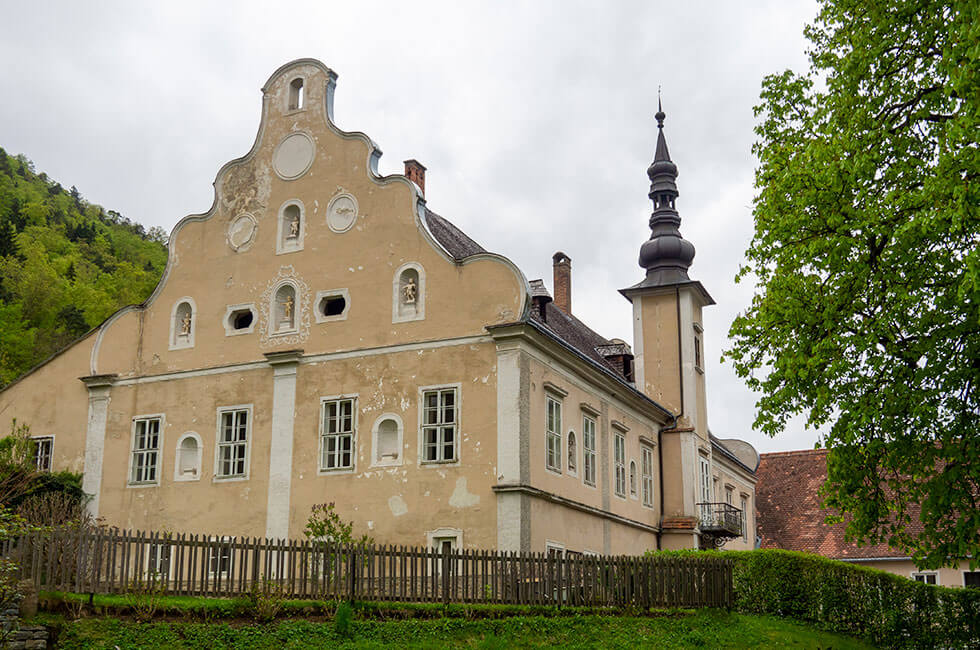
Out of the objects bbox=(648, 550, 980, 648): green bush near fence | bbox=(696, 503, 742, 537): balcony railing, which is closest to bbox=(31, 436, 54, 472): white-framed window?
bbox=(648, 550, 980, 648): green bush near fence

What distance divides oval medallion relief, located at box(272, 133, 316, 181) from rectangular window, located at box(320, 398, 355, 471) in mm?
6666

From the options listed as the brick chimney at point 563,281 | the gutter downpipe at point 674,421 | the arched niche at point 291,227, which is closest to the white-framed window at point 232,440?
the arched niche at point 291,227

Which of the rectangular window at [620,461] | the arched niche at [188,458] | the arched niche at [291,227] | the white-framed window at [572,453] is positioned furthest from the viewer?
the rectangular window at [620,461]

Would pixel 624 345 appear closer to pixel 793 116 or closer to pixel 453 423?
pixel 453 423

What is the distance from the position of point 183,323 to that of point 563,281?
18.2 metres

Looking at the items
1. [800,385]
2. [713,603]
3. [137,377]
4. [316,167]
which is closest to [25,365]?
[137,377]

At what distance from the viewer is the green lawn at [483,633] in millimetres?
15312

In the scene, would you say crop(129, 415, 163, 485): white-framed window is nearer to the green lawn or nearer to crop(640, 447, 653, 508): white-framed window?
the green lawn

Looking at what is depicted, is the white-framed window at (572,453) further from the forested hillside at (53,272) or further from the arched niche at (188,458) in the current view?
the forested hillside at (53,272)

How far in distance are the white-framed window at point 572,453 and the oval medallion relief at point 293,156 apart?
10.2 m

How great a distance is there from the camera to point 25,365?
4875cm

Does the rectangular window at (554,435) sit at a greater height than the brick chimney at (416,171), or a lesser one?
lesser

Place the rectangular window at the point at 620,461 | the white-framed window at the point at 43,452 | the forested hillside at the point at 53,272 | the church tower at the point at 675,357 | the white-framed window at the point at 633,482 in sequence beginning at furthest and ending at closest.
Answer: the forested hillside at the point at 53,272 < the church tower at the point at 675,357 < the white-framed window at the point at 633,482 < the rectangular window at the point at 620,461 < the white-framed window at the point at 43,452

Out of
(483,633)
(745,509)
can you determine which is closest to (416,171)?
(483,633)
